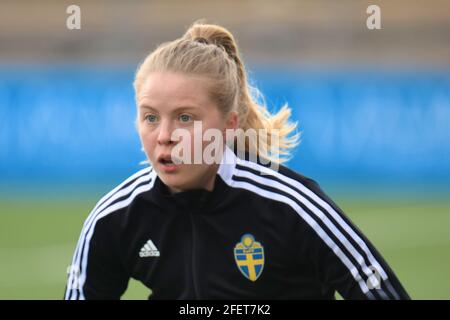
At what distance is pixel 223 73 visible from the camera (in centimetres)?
362

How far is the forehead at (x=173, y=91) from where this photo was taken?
10.9 feet

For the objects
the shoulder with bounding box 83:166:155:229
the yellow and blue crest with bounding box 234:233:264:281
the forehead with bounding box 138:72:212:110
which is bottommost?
the yellow and blue crest with bounding box 234:233:264:281

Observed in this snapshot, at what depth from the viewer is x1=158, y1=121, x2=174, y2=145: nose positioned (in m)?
3.23

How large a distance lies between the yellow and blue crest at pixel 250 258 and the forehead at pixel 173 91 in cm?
61

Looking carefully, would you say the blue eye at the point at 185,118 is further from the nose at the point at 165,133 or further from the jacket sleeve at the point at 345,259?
the jacket sleeve at the point at 345,259

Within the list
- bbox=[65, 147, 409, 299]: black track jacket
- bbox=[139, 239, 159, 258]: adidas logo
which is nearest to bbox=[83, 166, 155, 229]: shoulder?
bbox=[65, 147, 409, 299]: black track jacket

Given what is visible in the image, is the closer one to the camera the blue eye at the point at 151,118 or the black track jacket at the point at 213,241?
the blue eye at the point at 151,118

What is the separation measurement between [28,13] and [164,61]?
42.8 feet

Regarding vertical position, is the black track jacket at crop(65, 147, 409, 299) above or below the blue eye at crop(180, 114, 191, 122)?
below

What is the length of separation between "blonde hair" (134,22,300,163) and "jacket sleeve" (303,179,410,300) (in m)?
0.61

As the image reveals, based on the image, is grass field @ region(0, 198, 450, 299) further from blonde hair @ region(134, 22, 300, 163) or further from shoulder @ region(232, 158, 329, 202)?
shoulder @ region(232, 158, 329, 202)

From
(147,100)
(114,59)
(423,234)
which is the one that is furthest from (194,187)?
(114,59)

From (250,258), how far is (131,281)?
161 inches

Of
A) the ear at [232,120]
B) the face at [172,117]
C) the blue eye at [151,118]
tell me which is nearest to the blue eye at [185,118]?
the face at [172,117]
